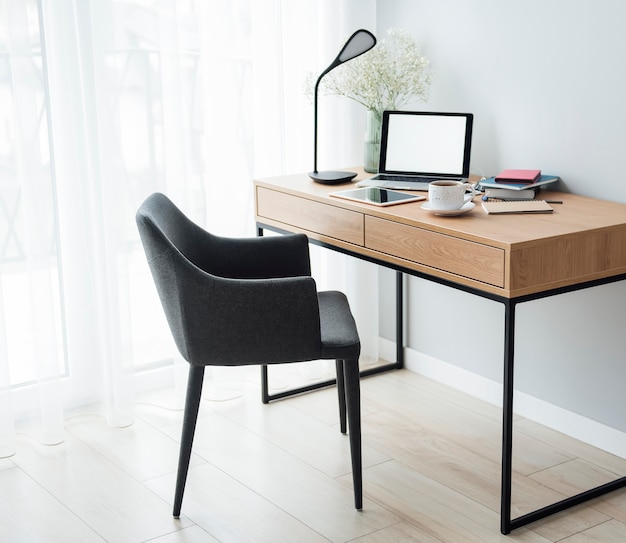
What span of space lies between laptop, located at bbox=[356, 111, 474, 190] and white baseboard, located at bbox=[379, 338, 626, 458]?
72 centimetres

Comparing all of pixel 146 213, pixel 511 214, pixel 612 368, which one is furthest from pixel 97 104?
pixel 612 368

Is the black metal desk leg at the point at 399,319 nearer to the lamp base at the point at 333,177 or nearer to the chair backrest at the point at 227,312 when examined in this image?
the lamp base at the point at 333,177

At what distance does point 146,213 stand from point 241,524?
0.81 m

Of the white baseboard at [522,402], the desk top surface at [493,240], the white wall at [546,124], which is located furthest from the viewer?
the white baseboard at [522,402]

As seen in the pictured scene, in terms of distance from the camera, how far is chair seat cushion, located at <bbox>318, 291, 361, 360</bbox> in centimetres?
219

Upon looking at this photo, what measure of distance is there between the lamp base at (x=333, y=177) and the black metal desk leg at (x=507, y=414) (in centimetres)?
87

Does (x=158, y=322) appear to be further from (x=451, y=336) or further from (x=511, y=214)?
(x=511, y=214)

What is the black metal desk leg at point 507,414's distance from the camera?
204 cm

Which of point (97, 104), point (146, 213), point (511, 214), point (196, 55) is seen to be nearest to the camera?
point (146, 213)

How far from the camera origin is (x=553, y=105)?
2.55 metres

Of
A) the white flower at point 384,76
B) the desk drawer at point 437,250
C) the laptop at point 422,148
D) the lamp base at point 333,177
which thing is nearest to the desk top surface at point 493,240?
the desk drawer at point 437,250

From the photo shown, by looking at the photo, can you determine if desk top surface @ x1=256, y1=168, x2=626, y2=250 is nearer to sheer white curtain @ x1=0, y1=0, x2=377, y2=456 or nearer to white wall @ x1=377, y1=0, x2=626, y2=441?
white wall @ x1=377, y1=0, x2=626, y2=441

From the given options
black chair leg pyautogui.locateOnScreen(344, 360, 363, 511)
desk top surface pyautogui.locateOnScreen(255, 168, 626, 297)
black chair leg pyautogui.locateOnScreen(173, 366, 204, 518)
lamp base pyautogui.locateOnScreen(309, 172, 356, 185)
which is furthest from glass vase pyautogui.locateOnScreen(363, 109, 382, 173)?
black chair leg pyautogui.locateOnScreen(173, 366, 204, 518)

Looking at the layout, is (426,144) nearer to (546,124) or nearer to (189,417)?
(546,124)
